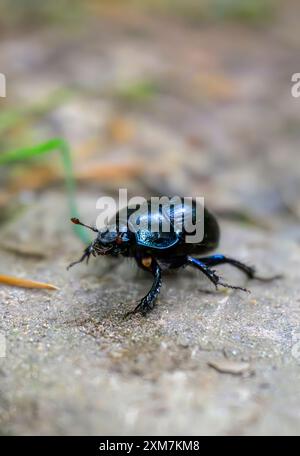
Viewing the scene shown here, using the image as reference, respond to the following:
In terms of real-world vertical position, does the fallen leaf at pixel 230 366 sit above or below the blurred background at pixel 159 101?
above

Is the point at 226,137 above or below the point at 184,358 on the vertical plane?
below

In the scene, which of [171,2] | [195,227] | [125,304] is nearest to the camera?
[125,304]

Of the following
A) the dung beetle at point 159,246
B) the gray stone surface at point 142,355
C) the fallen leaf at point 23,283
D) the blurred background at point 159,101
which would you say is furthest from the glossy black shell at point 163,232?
the blurred background at point 159,101

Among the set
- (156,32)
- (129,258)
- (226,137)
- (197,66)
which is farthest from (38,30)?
(129,258)

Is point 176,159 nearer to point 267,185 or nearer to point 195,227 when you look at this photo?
point 267,185

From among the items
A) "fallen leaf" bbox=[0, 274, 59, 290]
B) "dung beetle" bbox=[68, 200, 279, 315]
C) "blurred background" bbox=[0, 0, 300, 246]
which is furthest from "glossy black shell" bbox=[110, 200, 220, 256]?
"blurred background" bbox=[0, 0, 300, 246]

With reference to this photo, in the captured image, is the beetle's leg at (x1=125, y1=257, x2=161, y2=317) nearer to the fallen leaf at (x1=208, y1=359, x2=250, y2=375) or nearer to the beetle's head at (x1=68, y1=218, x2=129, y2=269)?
the beetle's head at (x1=68, y1=218, x2=129, y2=269)

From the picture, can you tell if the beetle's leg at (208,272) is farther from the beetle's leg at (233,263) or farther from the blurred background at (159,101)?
the blurred background at (159,101)
